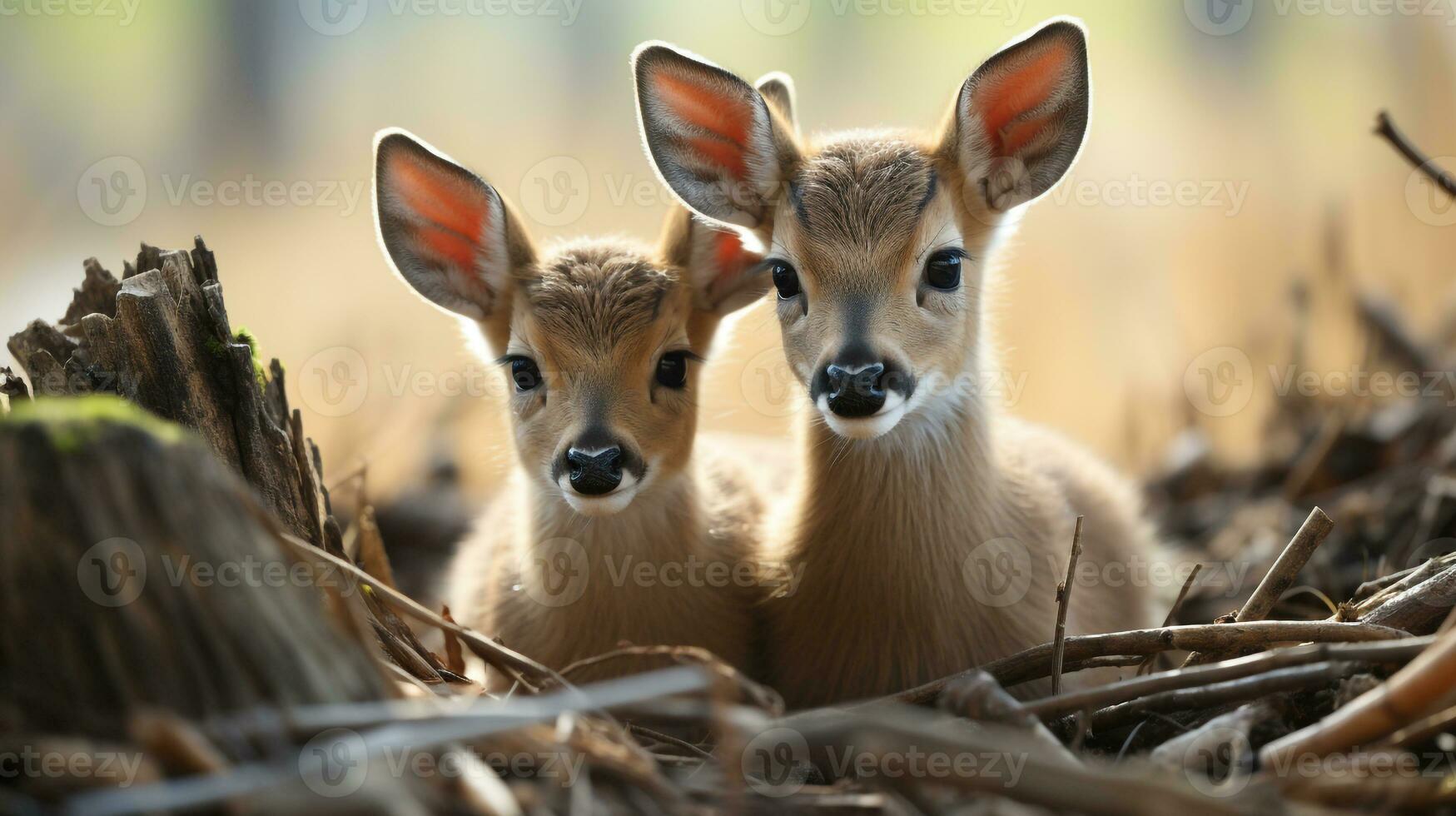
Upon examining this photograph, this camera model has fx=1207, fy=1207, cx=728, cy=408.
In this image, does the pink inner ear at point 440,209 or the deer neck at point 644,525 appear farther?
the pink inner ear at point 440,209

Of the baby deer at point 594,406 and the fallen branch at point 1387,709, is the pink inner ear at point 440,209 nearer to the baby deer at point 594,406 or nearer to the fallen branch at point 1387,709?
the baby deer at point 594,406

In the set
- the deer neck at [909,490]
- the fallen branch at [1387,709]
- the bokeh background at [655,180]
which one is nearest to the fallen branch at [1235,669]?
the fallen branch at [1387,709]

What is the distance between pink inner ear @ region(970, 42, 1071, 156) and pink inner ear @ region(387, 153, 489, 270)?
1.61 meters

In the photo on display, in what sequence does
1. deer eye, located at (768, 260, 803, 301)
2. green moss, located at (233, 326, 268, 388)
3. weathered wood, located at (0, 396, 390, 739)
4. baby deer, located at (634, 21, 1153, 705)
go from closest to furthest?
1. weathered wood, located at (0, 396, 390, 739)
2. green moss, located at (233, 326, 268, 388)
3. baby deer, located at (634, 21, 1153, 705)
4. deer eye, located at (768, 260, 803, 301)

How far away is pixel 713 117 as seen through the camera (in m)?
3.78

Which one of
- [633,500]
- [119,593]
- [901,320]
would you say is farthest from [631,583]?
[119,593]

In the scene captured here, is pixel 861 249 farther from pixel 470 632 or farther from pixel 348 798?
pixel 348 798

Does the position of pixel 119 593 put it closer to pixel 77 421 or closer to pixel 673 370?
pixel 77 421

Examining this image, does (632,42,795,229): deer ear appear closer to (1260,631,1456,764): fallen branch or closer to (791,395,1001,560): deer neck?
(791,395,1001,560): deer neck

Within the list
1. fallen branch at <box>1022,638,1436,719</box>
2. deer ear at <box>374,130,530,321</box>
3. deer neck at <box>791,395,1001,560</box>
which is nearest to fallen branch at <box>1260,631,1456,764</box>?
fallen branch at <box>1022,638,1436,719</box>

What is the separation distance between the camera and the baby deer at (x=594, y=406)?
3.57 meters

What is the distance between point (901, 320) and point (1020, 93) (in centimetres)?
88

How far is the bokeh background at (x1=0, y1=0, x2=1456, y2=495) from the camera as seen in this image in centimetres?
637

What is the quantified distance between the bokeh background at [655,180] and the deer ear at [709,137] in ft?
8.51
